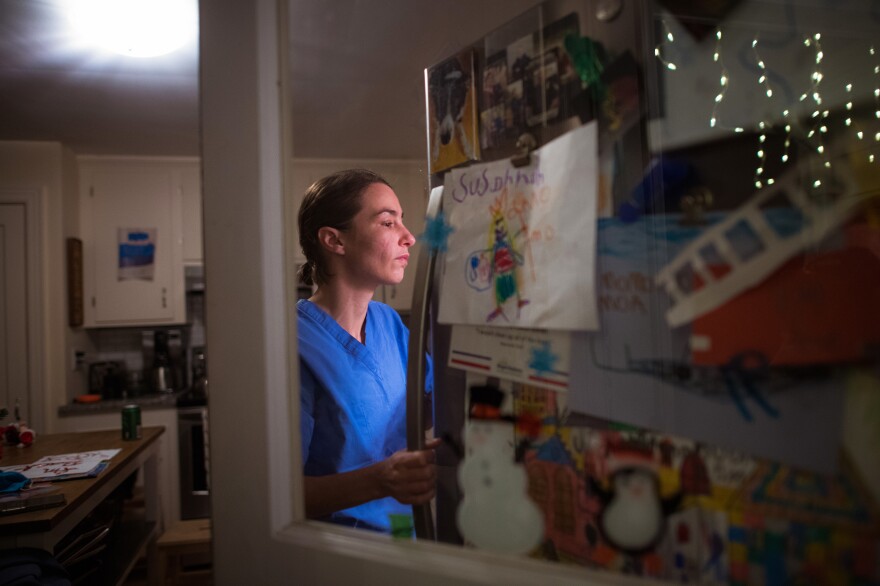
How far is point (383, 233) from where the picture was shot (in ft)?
2.81

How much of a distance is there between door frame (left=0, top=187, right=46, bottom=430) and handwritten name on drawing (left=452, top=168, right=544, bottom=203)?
3.54 m

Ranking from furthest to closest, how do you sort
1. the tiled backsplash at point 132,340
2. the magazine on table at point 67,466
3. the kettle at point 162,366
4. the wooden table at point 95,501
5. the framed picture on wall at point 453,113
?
the tiled backsplash at point 132,340 → the kettle at point 162,366 → the magazine on table at point 67,466 → the wooden table at point 95,501 → the framed picture on wall at point 453,113

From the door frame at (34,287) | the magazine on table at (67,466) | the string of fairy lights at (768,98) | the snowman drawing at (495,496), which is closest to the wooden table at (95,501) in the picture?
the magazine on table at (67,466)

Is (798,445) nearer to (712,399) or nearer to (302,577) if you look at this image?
(712,399)

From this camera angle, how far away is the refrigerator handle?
803mm

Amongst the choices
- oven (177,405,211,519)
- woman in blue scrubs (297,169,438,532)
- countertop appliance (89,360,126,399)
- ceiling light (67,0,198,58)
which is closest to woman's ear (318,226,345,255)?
woman in blue scrubs (297,169,438,532)

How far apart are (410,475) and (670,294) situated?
1.49ft

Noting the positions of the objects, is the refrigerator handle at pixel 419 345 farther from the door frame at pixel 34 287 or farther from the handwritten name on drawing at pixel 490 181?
the door frame at pixel 34 287

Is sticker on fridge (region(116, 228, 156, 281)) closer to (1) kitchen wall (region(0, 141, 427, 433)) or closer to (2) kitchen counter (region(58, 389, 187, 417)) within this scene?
(1) kitchen wall (region(0, 141, 427, 433))

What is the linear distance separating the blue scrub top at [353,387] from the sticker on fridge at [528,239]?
0.15 metres

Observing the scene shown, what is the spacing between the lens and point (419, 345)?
837 millimetres

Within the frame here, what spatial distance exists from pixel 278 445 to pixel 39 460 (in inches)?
80.3

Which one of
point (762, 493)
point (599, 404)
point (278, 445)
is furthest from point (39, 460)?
point (762, 493)

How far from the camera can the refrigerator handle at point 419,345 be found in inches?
31.6
